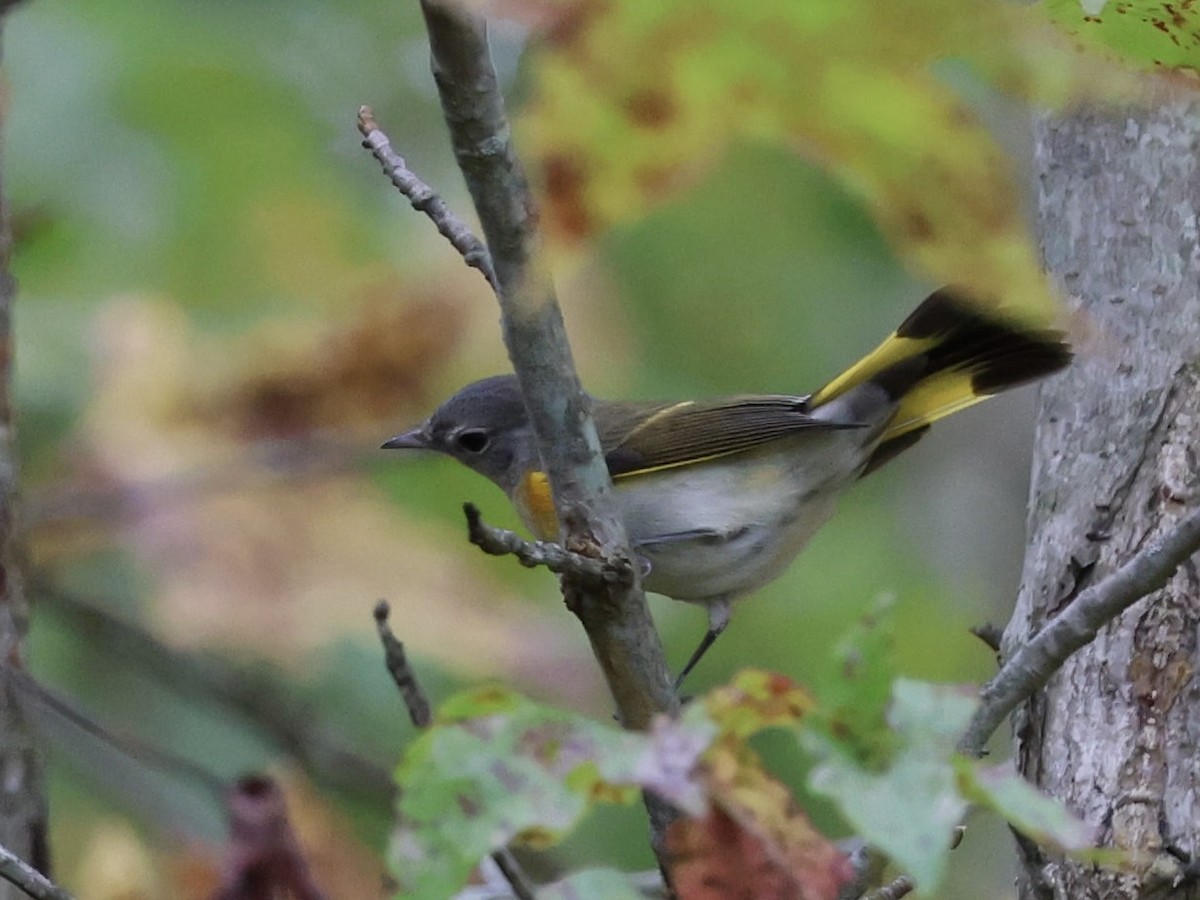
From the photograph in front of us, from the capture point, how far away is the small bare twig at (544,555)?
1576mm

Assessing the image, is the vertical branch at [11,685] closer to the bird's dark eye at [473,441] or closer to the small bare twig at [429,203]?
the small bare twig at [429,203]

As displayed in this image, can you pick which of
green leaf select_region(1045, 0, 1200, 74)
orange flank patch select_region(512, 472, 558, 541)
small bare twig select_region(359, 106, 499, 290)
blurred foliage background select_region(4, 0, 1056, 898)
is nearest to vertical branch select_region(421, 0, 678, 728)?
small bare twig select_region(359, 106, 499, 290)

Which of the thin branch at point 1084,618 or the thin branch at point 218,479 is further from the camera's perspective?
the thin branch at point 218,479

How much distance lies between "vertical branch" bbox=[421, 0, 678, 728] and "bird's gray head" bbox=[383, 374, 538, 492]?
1606 millimetres

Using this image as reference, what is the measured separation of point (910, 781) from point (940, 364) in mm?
2083

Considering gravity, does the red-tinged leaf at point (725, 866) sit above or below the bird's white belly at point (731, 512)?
below

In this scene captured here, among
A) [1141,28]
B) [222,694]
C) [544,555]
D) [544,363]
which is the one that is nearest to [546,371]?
[544,363]

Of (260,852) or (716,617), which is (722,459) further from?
(260,852)

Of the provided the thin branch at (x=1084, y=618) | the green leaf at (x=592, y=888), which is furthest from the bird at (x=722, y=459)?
the green leaf at (x=592, y=888)

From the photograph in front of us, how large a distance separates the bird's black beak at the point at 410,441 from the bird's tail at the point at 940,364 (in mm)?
911

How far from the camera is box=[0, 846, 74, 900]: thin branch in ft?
5.77

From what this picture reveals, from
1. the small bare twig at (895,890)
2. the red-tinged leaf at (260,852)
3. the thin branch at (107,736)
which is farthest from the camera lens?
the thin branch at (107,736)

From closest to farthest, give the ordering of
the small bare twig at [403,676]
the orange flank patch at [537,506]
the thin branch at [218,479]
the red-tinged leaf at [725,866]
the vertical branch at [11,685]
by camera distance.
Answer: the red-tinged leaf at [725,866], the small bare twig at [403,676], the vertical branch at [11,685], the thin branch at [218,479], the orange flank patch at [537,506]

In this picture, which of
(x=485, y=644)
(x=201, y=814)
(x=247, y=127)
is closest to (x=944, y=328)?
(x=485, y=644)
